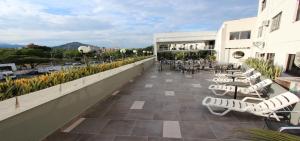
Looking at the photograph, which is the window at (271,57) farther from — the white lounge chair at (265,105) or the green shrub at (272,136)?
the green shrub at (272,136)

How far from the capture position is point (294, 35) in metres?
6.18

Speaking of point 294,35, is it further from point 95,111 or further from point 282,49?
point 95,111

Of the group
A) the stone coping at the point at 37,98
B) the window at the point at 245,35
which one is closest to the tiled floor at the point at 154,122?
the stone coping at the point at 37,98

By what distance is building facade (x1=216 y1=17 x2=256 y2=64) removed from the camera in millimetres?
19511

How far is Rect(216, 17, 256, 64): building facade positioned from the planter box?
1820cm

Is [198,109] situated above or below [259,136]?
below

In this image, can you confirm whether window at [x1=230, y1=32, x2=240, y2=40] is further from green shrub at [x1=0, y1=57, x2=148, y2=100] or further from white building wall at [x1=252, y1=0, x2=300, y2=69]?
green shrub at [x1=0, y1=57, x2=148, y2=100]

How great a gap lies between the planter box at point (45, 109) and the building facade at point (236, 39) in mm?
18198

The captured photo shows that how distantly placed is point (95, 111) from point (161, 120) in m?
1.87

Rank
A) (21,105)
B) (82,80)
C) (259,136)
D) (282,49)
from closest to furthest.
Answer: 1. (259,136)
2. (21,105)
3. (82,80)
4. (282,49)

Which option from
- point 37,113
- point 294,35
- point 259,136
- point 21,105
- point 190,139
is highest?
point 294,35

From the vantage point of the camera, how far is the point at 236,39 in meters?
20.6

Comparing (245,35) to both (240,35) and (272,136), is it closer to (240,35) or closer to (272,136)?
(240,35)

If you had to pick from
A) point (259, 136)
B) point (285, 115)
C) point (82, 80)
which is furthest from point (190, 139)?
point (82, 80)
